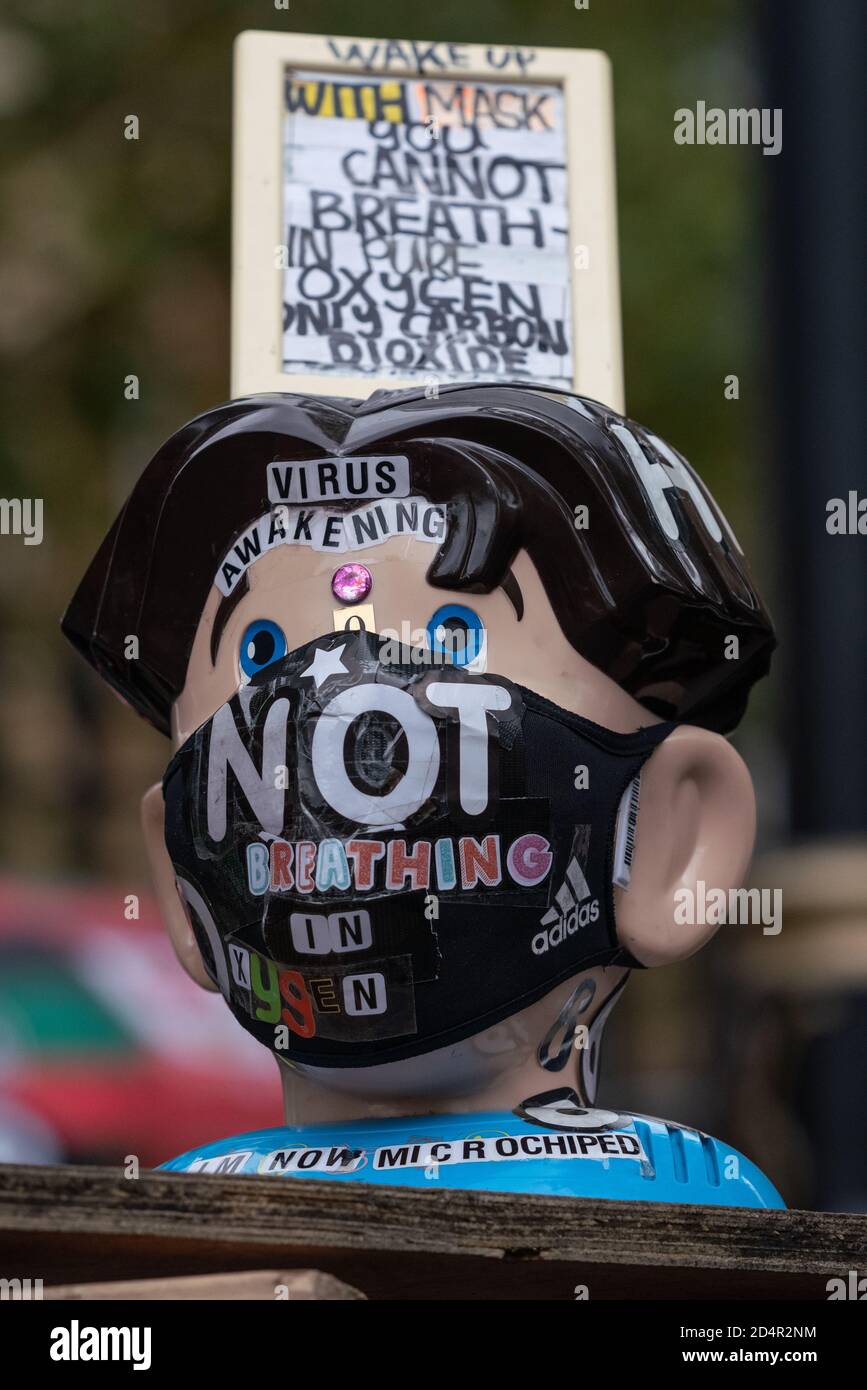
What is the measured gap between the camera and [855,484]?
15.5 feet

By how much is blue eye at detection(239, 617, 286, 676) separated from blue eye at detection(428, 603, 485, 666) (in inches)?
9.1

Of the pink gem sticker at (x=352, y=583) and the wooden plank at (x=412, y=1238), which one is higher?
the pink gem sticker at (x=352, y=583)

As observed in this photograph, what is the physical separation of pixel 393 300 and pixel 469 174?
29cm

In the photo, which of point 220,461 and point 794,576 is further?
point 794,576

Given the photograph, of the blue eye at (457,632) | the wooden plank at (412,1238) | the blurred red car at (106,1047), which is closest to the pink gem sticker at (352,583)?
the blue eye at (457,632)

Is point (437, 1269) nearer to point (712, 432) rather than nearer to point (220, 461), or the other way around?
point (220, 461)

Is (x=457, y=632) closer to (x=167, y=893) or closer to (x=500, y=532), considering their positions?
(x=500, y=532)

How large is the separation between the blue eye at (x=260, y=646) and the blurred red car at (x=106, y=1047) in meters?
4.75

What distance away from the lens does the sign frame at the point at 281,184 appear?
3502 millimetres

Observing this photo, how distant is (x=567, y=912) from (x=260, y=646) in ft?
1.95

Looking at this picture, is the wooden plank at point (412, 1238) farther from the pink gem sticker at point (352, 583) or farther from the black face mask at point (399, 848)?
the pink gem sticker at point (352, 583)

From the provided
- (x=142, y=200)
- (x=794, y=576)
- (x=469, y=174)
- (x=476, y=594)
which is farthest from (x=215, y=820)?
(x=142, y=200)

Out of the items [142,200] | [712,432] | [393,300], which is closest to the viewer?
[393,300]

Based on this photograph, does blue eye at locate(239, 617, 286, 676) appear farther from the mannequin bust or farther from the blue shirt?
the blue shirt
